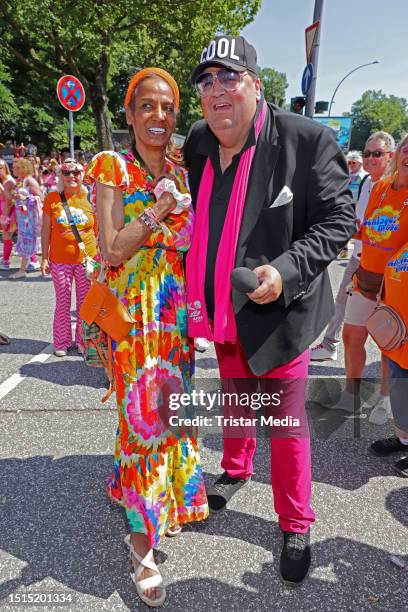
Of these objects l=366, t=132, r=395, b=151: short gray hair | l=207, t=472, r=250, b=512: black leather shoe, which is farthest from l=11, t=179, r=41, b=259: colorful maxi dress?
l=207, t=472, r=250, b=512: black leather shoe

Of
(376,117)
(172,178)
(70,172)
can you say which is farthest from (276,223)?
(376,117)

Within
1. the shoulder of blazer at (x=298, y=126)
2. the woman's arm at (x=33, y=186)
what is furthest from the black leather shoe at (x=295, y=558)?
the woman's arm at (x=33, y=186)

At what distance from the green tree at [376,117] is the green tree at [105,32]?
74.7 metres

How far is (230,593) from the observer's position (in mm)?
1923

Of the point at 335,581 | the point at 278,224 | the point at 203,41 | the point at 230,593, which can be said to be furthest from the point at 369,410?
the point at 203,41

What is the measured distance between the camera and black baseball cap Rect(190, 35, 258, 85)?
1.74m

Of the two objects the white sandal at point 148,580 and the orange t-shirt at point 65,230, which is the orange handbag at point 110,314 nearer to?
the white sandal at point 148,580

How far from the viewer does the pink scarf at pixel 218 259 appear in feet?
6.00

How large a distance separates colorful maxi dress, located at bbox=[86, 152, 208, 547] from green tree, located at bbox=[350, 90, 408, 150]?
3662 inches

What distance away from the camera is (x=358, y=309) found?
3256 mm

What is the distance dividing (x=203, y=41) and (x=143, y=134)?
19351 mm

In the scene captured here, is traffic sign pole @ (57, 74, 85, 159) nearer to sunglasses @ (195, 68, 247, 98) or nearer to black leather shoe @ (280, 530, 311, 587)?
sunglasses @ (195, 68, 247, 98)

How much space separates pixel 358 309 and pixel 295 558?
1813 mm

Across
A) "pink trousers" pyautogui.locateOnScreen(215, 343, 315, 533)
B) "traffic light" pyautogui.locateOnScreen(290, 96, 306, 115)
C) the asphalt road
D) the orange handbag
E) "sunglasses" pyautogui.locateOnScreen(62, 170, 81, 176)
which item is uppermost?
"traffic light" pyautogui.locateOnScreen(290, 96, 306, 115)
